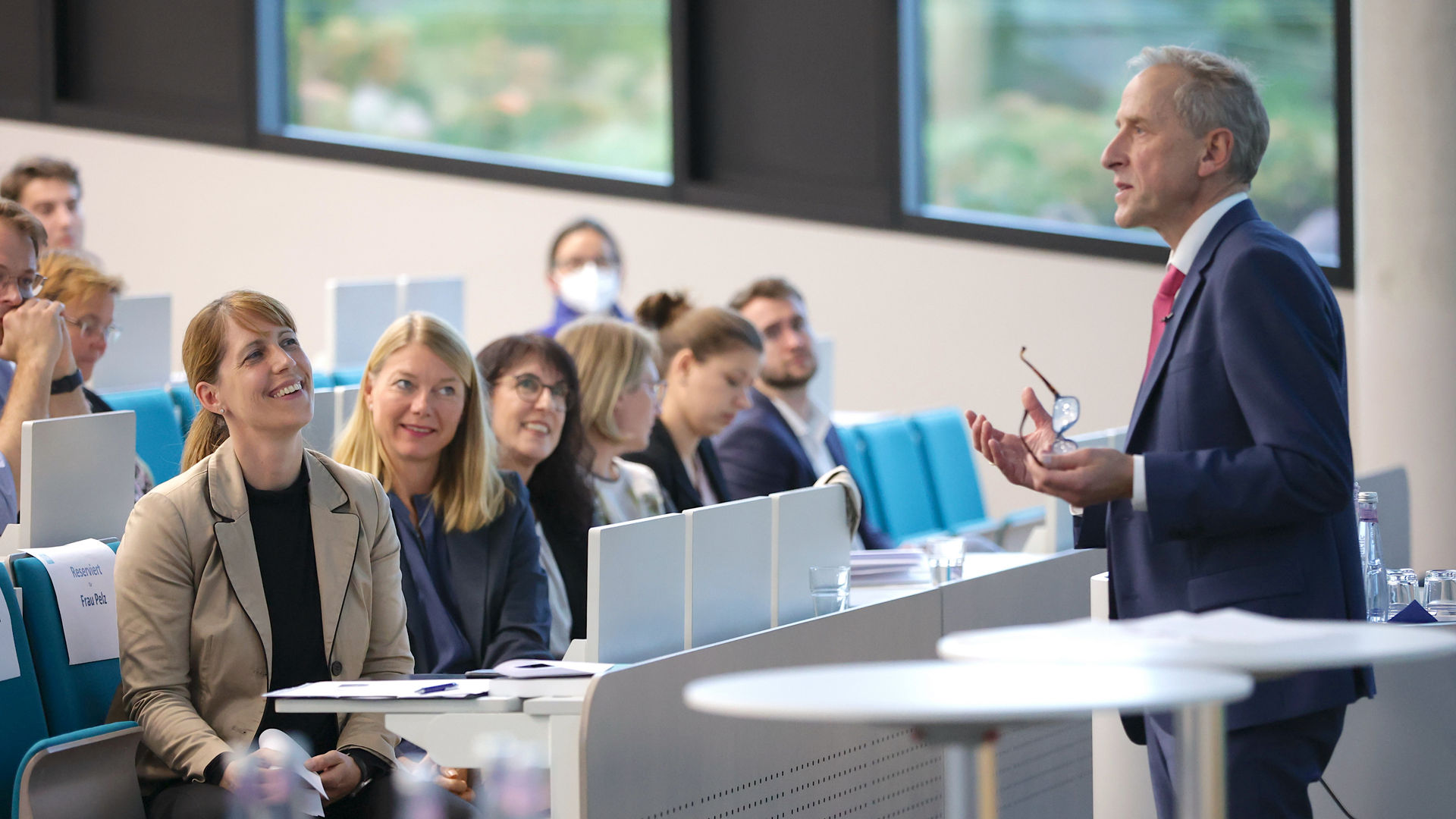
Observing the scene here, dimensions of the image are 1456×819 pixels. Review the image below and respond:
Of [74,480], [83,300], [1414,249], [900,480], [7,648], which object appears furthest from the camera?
[900,480]

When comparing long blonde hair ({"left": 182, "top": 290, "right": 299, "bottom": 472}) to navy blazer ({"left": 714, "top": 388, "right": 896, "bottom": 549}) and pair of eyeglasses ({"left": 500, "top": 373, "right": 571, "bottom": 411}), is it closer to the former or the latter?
pair of eyeglasses ({"left": 500, "top": 373, "right": 571, "bottom": 411})

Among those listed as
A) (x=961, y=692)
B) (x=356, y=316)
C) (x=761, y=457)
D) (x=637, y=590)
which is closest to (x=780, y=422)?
(x=761, y=457)

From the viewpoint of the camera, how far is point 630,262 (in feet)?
26.5

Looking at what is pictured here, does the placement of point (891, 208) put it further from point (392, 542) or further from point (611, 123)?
point (392, 542)

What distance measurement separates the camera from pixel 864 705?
148cm

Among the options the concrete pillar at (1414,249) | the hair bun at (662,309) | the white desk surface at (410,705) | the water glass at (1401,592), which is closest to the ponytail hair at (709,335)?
the hair bun at (662,309)

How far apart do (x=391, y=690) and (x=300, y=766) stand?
0.65 ft

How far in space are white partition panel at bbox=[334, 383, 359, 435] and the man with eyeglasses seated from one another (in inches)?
23.4

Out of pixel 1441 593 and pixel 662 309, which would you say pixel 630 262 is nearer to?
pixel 662 309

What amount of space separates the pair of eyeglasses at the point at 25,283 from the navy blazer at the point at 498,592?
3.65ft

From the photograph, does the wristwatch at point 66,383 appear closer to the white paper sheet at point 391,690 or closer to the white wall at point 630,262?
the white paper sheet at point 391,690

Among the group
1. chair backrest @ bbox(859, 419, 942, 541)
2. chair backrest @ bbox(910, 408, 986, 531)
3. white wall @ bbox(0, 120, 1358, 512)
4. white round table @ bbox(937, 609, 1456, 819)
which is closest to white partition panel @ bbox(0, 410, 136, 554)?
white round table @ bbox(937, 609, 1456, 819)

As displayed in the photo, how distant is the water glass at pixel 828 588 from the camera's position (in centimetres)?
322

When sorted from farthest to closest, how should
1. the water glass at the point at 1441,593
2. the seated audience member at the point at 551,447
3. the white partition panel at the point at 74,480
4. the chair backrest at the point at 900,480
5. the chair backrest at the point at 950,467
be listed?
1. the chair backrest at the point at 950,467
2. the chair backrest at the point at 900,480
3. the seated audience member at the point at 551,447
4. the water glass at the point at 1441,593
5. the white partition panel at the point at 74,480
